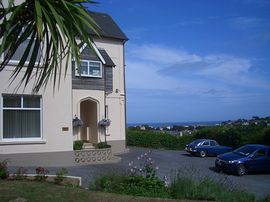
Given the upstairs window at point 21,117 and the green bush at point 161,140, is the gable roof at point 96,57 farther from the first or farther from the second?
the green bush at point 161,140

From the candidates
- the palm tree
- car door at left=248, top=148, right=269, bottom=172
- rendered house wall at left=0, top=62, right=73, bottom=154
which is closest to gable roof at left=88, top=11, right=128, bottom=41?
rendered house wall at left=0, top=62, right=73, bottom=154

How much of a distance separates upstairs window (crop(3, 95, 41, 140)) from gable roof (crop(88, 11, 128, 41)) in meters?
13.9

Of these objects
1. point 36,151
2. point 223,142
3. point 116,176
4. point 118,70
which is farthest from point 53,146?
point 223,142

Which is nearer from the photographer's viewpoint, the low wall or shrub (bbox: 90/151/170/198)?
shrub (bbox: 90/151/170/198)

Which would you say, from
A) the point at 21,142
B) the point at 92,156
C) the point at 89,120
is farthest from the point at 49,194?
the point at 89,120

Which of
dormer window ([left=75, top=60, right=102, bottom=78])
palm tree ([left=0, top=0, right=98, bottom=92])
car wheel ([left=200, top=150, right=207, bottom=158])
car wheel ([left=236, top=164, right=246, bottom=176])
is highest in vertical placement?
dormer window ([left=75, top=60, right=102, bottom=78])

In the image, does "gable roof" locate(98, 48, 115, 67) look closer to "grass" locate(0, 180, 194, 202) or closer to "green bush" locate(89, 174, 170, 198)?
"green bush" locate(89, 174, 170, 198)

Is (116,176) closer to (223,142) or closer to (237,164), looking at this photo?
(237,164)

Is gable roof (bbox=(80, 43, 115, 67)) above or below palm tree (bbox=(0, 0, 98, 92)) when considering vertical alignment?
above

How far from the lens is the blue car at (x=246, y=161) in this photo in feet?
78.9

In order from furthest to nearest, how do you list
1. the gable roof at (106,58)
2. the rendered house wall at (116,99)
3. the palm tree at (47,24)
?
the rendered house wall at (116,99) → the gable roof at (106,58) → the palm tree at (47,24)

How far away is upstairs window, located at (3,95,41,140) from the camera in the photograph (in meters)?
20.6

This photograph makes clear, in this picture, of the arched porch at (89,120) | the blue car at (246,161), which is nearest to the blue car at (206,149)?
the arched porch at (89,120)

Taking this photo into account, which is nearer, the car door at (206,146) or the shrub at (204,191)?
the shrub at (204,191)
